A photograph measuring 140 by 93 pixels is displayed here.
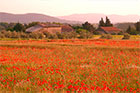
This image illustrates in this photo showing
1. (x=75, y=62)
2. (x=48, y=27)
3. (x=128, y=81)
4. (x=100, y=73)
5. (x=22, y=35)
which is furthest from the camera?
(x=48, y=27)

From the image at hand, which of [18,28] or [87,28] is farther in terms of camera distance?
[87,28]

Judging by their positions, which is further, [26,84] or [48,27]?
[48,27]

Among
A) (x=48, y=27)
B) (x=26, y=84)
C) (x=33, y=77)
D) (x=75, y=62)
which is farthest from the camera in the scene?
(x=48, y=27)

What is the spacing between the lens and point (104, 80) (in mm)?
8836

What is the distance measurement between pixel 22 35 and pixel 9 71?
4221 centimetres

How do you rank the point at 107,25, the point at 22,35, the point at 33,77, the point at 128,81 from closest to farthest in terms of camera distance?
the point at 128,81 < the point at 33,77 < the point at 22,35 < the point at 107,25

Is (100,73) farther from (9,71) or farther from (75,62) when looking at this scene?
(9,71)

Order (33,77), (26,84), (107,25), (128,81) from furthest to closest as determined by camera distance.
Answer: (107,25) → (33,77) → (128,81) → (26,84)

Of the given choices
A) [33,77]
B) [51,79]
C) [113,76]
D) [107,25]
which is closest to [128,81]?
[113,76]

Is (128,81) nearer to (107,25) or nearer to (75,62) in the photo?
(75,62)

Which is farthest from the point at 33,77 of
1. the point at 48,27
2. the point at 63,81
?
the point at 48,27

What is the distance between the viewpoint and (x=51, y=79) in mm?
8852

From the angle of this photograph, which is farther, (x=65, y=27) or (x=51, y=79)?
(x=65, y=27)

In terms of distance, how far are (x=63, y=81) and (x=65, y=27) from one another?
8337 centimetres
